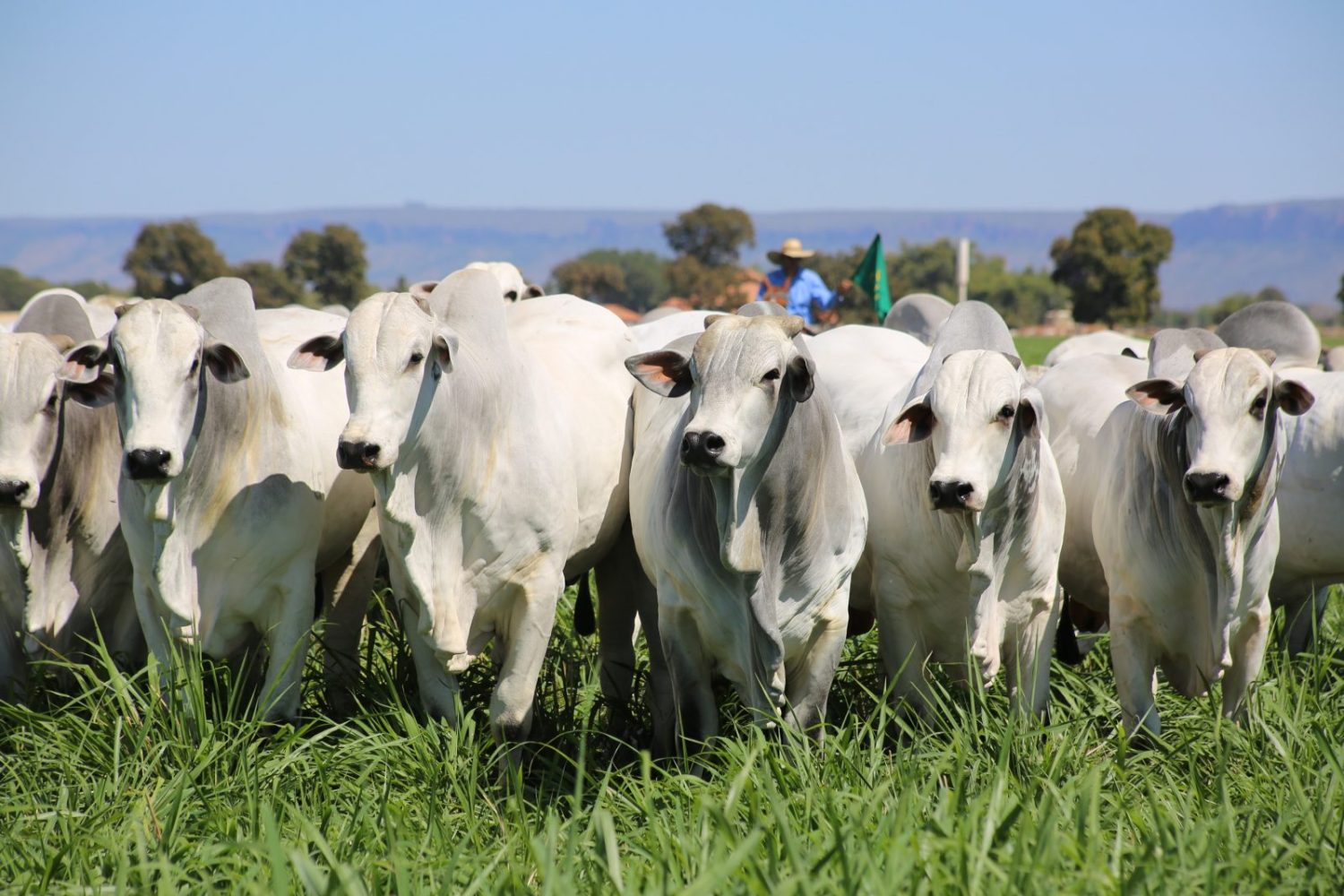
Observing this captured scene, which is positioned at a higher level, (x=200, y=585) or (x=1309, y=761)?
(x=200, y=585)

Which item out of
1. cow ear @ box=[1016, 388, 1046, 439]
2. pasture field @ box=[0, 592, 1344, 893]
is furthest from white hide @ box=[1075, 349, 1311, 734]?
cow ear @ box=[1016, 388, 1046, 439]

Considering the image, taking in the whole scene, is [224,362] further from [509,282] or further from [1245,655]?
[1245,655]

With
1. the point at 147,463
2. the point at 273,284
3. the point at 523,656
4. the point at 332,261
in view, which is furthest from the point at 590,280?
the point at 147,463

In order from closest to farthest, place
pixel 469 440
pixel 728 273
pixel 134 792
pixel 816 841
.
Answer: pixel 816 841 < pixel 134 792 < pixel 469 440 < pixel 728 273

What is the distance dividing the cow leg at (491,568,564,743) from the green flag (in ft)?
31.3

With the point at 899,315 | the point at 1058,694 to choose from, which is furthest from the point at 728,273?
the point at 1058,694

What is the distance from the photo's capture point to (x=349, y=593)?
573 cm

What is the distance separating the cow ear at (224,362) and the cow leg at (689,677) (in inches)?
62.7

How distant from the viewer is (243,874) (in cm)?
374

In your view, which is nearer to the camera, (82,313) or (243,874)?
(243,874)

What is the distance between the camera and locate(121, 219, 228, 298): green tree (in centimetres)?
5175

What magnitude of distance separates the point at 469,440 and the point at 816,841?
184 cm

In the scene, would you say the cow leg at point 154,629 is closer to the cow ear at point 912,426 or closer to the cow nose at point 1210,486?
the cow ear at point 912,426

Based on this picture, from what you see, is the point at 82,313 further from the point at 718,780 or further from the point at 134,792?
the point at 718,780
